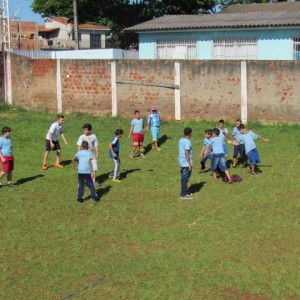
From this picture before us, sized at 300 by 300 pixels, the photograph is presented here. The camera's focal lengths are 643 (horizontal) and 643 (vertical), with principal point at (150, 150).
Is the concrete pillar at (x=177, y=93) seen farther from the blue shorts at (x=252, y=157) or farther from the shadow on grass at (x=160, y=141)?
the blue shorts at (x=252, y=157)

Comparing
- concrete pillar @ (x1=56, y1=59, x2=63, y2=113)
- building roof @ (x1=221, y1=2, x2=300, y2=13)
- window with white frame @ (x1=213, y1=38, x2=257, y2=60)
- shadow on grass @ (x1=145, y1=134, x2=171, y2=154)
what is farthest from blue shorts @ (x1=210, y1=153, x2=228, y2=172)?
building roof @ (x1=221, y1=2, x2=300, y2=13)

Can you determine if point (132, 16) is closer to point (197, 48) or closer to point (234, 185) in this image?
point (197, 48)

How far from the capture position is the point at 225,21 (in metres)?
32.1

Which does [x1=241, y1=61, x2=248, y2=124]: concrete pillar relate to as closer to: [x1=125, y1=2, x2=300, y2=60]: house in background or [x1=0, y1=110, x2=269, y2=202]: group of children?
[x1=0, y1=110, x2=269, y2=202]: group of children

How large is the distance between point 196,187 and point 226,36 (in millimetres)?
17511

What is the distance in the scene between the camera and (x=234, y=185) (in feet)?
51.4

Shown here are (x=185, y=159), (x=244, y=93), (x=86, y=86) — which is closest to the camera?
(x=185, y=159)

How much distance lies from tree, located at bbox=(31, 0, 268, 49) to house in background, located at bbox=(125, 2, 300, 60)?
46.2 feet

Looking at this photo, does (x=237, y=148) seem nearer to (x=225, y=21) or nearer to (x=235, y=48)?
(x=235, y=48)

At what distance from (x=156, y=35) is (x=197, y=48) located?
2.59 meters

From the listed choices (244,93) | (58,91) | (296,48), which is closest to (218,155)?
(244,93)

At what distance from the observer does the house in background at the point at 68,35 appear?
5506 cm

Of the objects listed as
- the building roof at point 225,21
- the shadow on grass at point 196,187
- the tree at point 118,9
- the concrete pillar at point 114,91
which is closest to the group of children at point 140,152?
the shadow on grass at point 196,187

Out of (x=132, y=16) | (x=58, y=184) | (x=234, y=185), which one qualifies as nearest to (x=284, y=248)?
(x=234, y=185)
